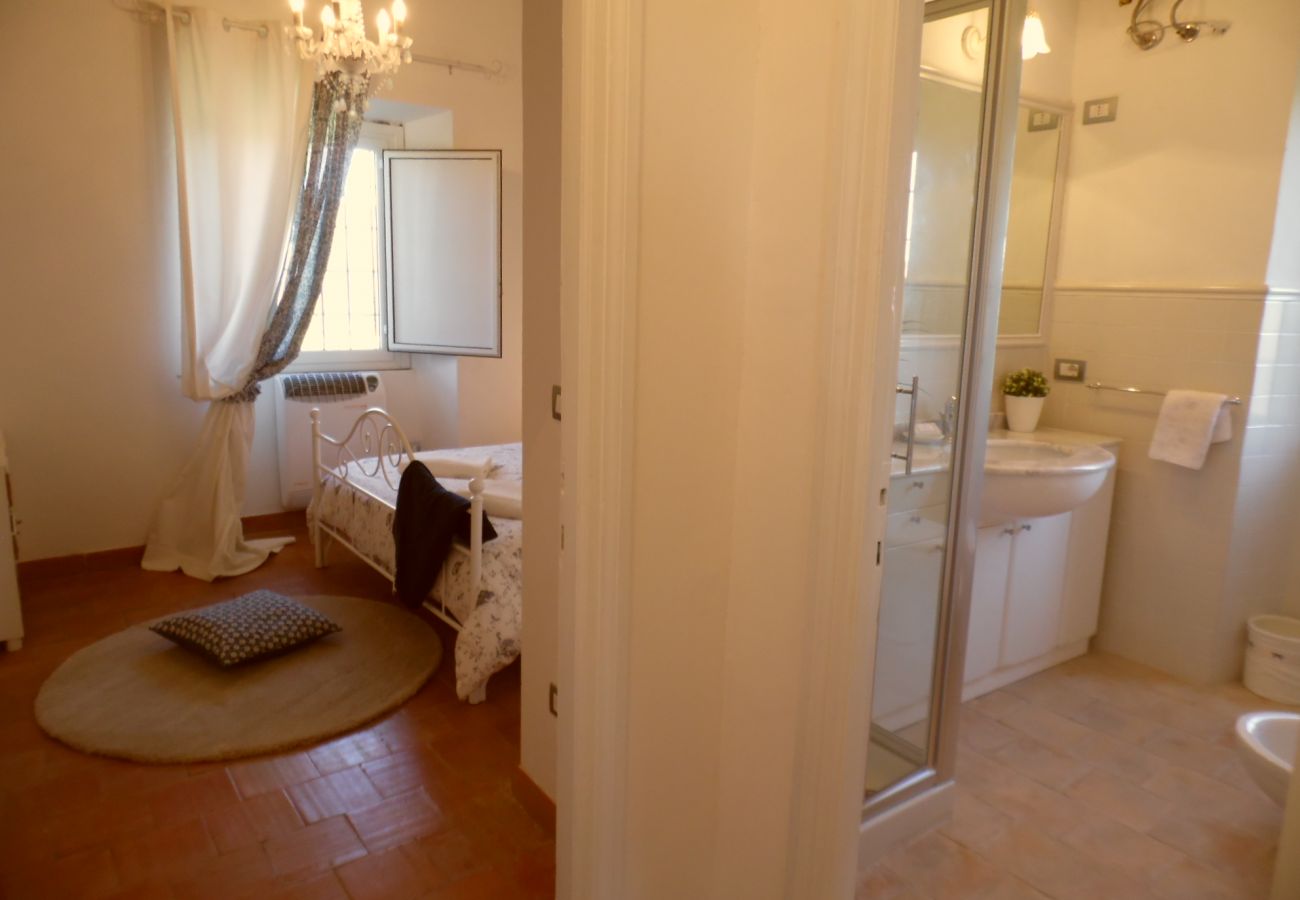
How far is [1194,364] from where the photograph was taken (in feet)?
10.1

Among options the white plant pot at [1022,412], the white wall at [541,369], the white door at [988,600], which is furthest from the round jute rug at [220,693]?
the white plant pot at [1022,412]

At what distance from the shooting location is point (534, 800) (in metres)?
2.23

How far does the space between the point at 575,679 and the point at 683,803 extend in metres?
0.32

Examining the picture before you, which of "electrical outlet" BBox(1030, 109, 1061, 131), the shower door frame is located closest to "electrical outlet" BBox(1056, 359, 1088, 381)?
"electrical outlet" BBox(1030, 109, 1061, 131)

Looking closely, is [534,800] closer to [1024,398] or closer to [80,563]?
[1024,398]

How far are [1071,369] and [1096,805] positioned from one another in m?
1.76

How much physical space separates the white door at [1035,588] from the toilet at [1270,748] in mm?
865

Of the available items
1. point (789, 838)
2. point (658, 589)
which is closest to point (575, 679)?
point (658, 589)

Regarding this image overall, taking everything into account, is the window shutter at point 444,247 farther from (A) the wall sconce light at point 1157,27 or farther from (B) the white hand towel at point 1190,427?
(B) the white hand towel at point 1190,427

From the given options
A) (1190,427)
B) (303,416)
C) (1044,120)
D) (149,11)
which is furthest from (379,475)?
(1190,427)

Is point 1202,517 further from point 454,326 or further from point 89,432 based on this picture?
point 89,432

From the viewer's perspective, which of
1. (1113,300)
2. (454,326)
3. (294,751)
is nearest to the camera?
(294,751)

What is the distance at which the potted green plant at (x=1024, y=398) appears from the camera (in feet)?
10.8

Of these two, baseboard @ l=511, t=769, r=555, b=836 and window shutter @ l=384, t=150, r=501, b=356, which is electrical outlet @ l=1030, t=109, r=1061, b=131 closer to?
window shutter @ l=384, t=150, r=501, b=356
